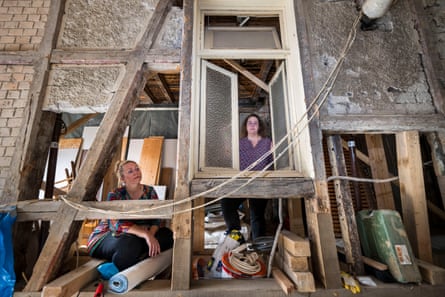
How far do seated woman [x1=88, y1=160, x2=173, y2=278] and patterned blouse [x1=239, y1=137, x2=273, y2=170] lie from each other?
111cm

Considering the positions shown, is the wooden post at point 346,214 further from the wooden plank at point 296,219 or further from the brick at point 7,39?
the brick at point 7,39

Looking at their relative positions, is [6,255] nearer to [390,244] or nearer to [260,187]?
[260,187]

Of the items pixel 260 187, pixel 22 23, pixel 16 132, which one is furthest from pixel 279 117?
pixel 22 23

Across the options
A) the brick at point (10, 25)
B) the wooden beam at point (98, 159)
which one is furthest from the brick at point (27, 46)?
the wooden beam at point (98, 159)

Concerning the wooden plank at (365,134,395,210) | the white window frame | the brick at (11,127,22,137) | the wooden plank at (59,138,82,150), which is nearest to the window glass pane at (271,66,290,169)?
the white window frame

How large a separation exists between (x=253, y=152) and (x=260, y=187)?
671 mm

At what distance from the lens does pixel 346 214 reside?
6.09 feet

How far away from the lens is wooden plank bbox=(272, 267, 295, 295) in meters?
1.48

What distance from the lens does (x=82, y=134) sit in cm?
568

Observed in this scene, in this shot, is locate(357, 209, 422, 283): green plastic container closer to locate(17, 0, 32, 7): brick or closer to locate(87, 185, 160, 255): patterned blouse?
locate(87, 185, 160, 255): patterned blouse

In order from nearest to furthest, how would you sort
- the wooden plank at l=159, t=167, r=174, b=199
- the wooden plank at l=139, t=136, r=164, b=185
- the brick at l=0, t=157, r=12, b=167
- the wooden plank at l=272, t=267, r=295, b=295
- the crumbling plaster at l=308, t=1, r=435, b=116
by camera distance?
1. the wooden plank at l=272, t=267, r=295, b=295
2. the brick at l=0, t=157, r=12, b=167
3. the crumbling plaster at l=308, t=1, r=435, b=116
4. the wooden plank at l=139, t=136, r=164, b=185
5. the wooden plank at l=159, t=167, r=174, b=199

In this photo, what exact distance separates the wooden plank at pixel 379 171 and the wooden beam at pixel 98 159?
296 cm

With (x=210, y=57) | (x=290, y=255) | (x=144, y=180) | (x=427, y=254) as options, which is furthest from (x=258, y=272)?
(x=144, y=180)

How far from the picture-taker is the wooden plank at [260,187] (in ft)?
5.91
